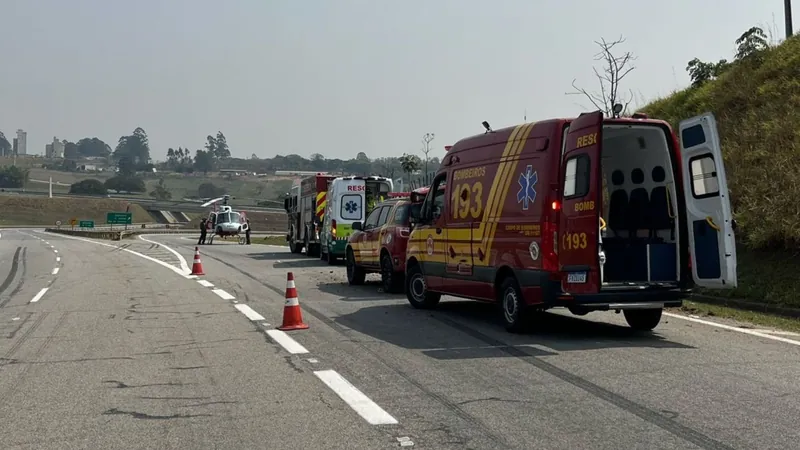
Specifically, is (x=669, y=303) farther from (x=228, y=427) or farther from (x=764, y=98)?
(x=764, y=98)

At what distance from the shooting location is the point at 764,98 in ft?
68.3

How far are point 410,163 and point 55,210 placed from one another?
102511 mm

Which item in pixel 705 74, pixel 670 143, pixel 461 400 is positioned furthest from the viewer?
pixel 705 74

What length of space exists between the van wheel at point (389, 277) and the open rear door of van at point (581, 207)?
720 centimetres

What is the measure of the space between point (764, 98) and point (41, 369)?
17938 millimetres

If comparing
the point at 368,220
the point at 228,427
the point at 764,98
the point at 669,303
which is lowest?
the point at 228,427

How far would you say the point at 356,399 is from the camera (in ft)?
23.4

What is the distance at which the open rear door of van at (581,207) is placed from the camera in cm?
959

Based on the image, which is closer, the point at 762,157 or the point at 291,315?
the point at 291,315

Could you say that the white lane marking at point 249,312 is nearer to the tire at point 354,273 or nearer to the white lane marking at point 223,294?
the white lane marking at point 223,294

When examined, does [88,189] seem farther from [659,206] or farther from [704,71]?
[659,206]

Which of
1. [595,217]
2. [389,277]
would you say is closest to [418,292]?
[389,277]

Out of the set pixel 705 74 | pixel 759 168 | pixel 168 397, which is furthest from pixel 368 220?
pixel 705 74

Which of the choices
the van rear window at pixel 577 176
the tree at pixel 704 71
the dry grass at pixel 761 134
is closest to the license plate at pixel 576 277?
the van rear window at pixel 577 176
